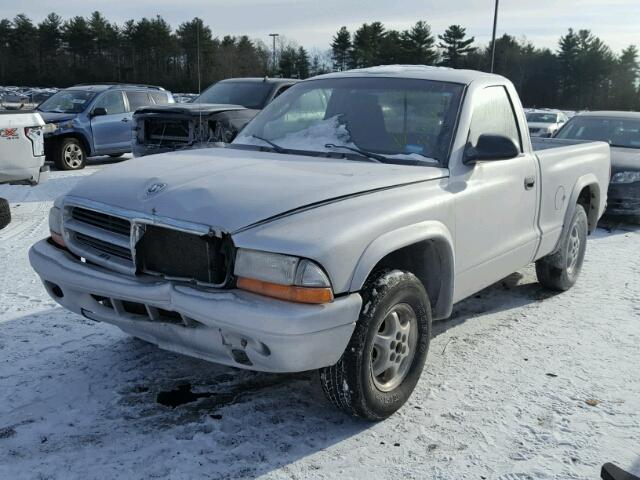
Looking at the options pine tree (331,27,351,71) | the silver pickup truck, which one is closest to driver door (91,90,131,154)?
the silver pickup truck

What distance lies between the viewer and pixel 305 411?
3471 mm

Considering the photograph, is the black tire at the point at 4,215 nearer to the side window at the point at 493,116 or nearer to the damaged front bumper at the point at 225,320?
the damaged front bumper at the point at 225,320

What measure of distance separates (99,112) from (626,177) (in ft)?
33.3

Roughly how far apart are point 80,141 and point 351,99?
402 inches

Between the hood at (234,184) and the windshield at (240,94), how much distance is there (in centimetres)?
703

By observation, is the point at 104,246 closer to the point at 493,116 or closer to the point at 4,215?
the point at 493,116

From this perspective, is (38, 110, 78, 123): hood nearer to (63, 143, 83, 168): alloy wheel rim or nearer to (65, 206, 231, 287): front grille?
(63, 143, 83, 168): alloy wheel rim

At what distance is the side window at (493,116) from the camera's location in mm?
4164

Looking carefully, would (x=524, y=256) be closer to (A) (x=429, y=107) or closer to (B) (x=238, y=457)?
(A) (x=429, y=107)

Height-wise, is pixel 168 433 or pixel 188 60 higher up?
pixel 188 60

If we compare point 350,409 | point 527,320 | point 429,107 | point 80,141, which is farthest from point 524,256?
point 80,141

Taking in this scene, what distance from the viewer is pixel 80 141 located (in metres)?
13.0

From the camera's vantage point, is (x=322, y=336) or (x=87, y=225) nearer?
(x=322, y=336)

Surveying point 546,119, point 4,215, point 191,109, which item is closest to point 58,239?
point 4,215
